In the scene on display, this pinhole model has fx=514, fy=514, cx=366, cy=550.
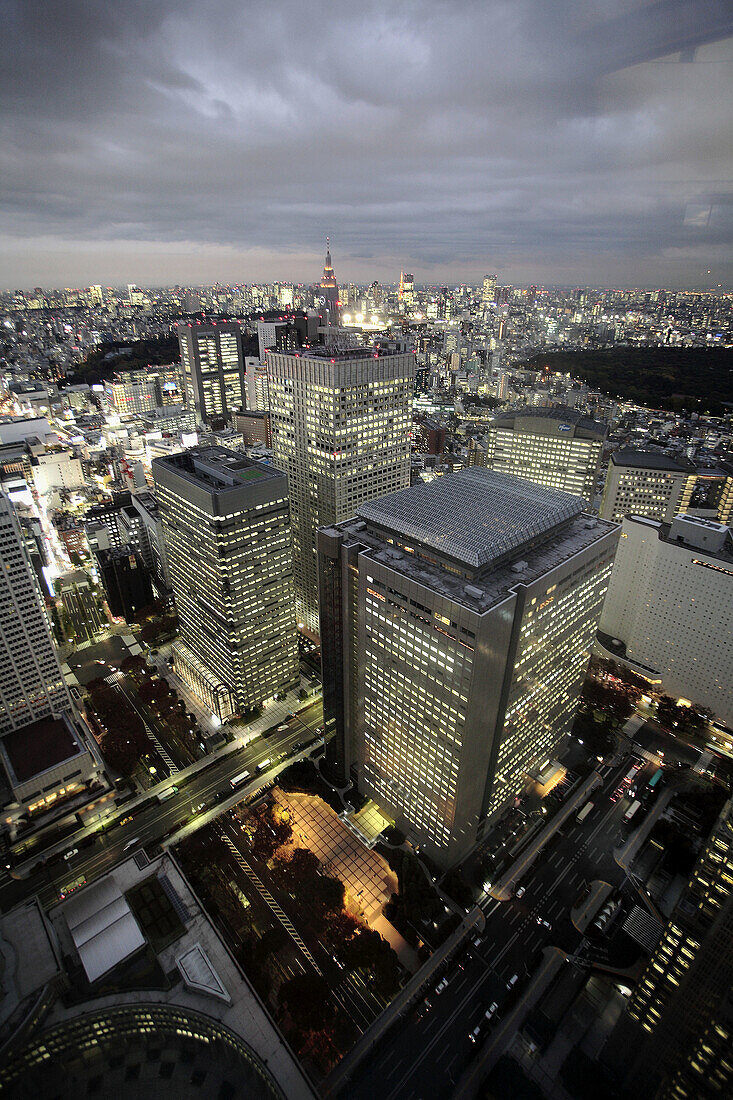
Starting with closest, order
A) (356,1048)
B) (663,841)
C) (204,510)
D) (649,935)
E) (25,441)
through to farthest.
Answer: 1. (356,1048)
2. (649,935)
3. (663,841)
4. (204,510)
5. (25,441)

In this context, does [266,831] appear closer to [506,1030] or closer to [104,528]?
[506,1030]

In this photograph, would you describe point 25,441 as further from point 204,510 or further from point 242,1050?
point 242,1050

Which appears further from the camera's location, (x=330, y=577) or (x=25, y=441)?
(x=25, y=441)

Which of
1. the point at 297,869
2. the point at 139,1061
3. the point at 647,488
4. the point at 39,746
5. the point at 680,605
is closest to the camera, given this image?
the point at 139,1061

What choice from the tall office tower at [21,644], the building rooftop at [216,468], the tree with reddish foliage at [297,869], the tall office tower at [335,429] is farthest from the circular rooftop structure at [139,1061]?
the tall office tower at [335,429]

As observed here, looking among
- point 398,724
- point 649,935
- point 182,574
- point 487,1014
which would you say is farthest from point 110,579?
point 649,935

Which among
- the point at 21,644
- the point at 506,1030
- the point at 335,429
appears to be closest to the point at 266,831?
the point at 506,1030

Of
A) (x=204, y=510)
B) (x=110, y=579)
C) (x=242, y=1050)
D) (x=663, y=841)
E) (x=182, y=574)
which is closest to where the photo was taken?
(x=242, y=1050)

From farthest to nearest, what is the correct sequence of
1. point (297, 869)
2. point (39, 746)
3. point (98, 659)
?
point (98, 659), point (39, 746), point (297, 869)
